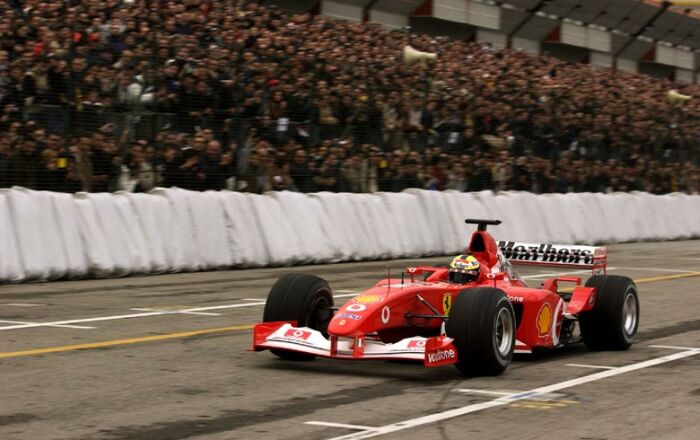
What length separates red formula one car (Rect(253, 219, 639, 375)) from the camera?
8.88 metres

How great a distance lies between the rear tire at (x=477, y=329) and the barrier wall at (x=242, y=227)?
29.3ft

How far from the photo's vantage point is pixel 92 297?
14.7 metres

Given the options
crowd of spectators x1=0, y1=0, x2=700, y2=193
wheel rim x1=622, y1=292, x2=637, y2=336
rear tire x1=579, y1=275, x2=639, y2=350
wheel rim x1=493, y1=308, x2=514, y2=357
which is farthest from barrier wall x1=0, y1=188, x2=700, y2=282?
wheel rim x1=493, y1=308, x2=514, y2=357

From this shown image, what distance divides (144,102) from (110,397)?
11168mm

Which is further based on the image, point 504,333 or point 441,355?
point 504,333

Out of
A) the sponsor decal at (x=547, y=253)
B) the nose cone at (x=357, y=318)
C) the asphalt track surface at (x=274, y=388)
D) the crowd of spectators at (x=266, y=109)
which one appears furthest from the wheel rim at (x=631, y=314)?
the crowd of spectators at (x=266, y=109)

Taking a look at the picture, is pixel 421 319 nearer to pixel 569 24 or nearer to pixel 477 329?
pixel 477 329

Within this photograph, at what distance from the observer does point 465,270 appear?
10109 mm

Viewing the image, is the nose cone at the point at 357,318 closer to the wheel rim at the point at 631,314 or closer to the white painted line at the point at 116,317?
the wheel rim at the point at 631,314

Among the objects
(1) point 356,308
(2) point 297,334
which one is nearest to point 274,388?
(2) point 297,334

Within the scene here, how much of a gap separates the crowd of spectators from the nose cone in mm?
8837

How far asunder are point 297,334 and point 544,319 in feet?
7.14

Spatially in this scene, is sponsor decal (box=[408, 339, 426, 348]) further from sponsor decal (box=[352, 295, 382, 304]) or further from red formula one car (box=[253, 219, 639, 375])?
sponsor decal (box=[352, 295, 382, 304])

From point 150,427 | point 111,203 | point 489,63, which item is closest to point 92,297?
point 111,203
